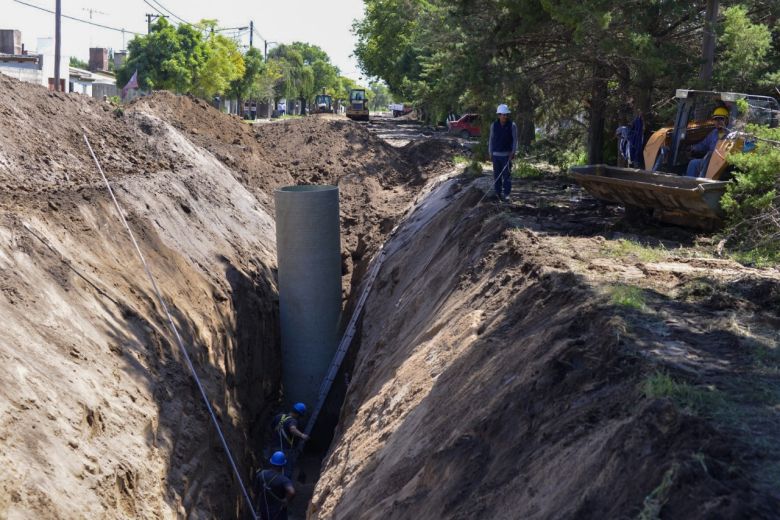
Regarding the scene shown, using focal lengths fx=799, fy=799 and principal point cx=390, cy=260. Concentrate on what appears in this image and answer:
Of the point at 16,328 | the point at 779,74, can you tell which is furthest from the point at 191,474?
the point at 779,74

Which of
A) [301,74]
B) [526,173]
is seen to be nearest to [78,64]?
[301,74]

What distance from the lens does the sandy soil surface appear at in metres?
4.70

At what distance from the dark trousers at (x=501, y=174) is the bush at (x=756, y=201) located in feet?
13.7

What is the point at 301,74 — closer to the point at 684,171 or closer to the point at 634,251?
the point at 684,171

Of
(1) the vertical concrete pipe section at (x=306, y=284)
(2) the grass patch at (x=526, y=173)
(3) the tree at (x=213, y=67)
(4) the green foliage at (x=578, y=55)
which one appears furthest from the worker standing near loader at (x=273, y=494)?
(3) the tree at (x=213, y=67)

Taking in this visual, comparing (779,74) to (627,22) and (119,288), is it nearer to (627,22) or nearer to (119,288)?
(627,22)

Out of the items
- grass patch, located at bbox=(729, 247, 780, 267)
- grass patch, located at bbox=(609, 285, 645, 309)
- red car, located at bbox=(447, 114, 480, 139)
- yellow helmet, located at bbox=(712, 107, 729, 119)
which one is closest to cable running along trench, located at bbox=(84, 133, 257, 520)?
grass patch, located at bbox=(609, 285, 645, 309)

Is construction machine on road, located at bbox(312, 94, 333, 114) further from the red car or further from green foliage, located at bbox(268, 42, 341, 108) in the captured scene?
the red car

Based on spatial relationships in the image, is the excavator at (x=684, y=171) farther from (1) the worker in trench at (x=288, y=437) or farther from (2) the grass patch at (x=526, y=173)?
(1) the worker in trench at (x=288, y=437)

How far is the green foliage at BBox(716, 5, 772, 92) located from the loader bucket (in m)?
3.07

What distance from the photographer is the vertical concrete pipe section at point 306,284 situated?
54.4ft

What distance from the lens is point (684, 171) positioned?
537 inches

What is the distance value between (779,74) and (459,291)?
8539 millimetres

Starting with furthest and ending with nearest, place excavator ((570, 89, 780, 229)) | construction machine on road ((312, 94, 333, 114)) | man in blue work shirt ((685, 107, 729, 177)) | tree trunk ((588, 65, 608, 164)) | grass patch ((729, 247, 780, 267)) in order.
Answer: construction machine on road ((312, 94, 333, 114)) < tree trunk ((588, 65, 608, 164)) < man in blue work shirt ((685, 107, 729, 177)) < excavator ((570, 89, 780, 229)) < grass patch ((729, 247, 780, 267))
